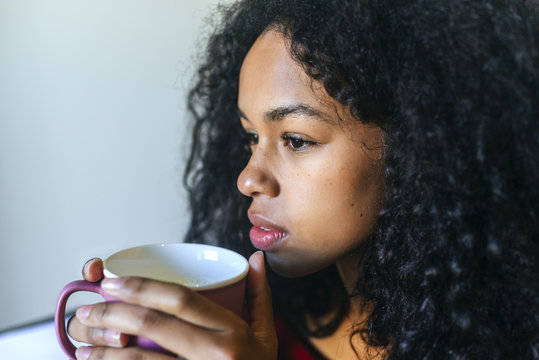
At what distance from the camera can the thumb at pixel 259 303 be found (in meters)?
0.68

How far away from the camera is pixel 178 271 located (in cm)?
68

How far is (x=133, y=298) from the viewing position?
53 cm

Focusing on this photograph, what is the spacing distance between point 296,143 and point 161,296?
0.34m

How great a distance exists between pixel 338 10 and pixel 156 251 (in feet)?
1.49

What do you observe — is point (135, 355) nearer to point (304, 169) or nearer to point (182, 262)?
point (182, 262)

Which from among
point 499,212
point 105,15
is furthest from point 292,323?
point 105,15

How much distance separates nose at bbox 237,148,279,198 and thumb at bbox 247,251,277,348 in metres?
0.12

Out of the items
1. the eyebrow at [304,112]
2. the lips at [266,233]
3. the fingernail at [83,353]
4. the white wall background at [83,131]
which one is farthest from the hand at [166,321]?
the white wall background at [83,131]

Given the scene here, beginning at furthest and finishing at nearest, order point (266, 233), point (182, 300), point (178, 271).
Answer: point (266, 233), point (178, 271), point (182, 300)

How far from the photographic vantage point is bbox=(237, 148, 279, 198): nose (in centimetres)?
76

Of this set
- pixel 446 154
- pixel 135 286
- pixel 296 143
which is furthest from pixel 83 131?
pixel 446 154

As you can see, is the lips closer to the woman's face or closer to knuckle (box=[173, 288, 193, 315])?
the woman's face

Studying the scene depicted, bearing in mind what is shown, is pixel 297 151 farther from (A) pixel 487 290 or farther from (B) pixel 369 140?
(A) pixel 487 290

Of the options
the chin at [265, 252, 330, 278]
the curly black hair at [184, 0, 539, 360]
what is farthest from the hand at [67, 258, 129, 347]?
the curly black hair at [184, 0, 539, 360]
